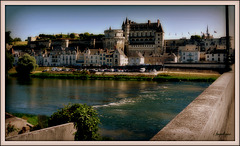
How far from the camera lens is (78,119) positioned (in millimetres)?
4867

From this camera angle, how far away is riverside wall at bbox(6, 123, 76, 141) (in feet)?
11.3

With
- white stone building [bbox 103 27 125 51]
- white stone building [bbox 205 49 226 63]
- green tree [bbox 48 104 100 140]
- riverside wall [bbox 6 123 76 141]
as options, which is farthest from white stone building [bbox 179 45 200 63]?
riverside wall [bbox 6 123 76 141]

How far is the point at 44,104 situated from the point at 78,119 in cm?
677

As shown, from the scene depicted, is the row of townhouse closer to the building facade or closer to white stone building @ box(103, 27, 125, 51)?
the building facade

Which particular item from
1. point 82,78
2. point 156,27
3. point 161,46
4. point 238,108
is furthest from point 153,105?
point 156,27

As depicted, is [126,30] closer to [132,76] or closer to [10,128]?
[132,76]

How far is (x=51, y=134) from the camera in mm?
3924

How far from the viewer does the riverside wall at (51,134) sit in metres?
3.44

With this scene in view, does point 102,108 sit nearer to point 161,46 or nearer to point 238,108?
point 238,108

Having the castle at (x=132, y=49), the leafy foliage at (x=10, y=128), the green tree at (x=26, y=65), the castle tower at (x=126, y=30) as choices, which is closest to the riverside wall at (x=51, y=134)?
the leafy foliage at (x=10, y=128)

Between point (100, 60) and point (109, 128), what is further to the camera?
point (100, 60)

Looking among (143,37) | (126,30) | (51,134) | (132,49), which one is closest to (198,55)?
(132,49)

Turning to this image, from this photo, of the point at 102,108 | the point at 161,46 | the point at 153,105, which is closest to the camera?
the point at 102,108

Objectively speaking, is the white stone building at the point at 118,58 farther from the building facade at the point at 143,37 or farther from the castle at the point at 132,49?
the building facade at the point at 143,37
